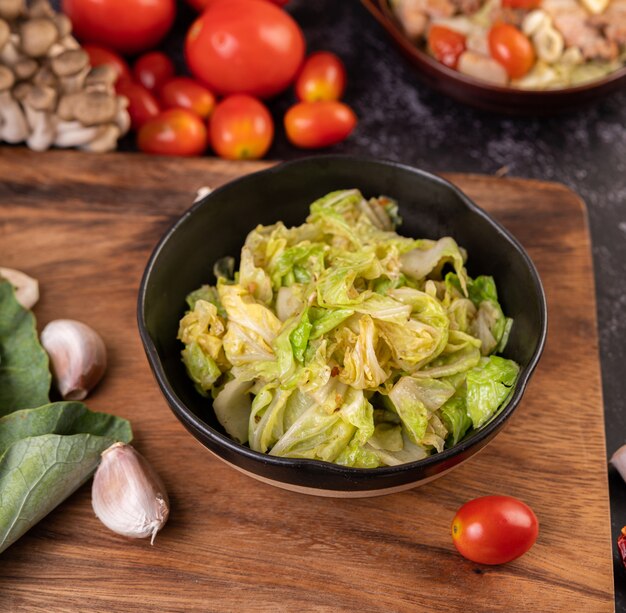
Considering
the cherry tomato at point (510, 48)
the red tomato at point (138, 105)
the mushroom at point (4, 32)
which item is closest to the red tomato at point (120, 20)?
the red tomato at point (138, 105)

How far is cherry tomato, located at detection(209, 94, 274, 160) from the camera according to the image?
3584 millimetres

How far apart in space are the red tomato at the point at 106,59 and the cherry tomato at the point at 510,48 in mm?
1642

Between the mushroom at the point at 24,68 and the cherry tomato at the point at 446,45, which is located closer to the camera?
the mushroom at the point at 24,68

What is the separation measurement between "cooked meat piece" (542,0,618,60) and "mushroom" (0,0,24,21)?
7.41 feet

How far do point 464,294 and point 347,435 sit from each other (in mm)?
622

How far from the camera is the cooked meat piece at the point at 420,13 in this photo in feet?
12.4

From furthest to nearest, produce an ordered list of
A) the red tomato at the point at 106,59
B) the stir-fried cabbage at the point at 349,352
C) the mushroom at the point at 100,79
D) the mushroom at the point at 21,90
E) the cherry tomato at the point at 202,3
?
1. the cherry tomato at the point at 202,3
2. the red tomato at the point at 106,59
3. the mushroom at the point at 100,79
4. the mushroom at the point at 21,90
5. the stir-fried cabbage at the point at 349,352

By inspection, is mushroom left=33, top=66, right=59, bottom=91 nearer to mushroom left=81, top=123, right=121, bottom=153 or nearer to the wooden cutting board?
mushroom left=81, top=123, right=121, bottom=153

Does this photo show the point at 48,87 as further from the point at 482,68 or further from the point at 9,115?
the point at 482,68

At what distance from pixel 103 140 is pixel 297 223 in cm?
102

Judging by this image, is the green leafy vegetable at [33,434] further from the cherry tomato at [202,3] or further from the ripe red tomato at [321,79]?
the cherry tomato at [202,3]

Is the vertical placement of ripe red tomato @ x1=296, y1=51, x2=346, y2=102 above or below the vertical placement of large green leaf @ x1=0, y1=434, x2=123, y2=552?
above

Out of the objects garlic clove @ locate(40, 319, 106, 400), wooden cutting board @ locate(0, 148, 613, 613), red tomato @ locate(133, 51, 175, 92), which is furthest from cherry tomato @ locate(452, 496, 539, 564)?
red tomato @ locate(133, 51, 175, 92)

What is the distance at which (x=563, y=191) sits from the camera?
3.23 meters
